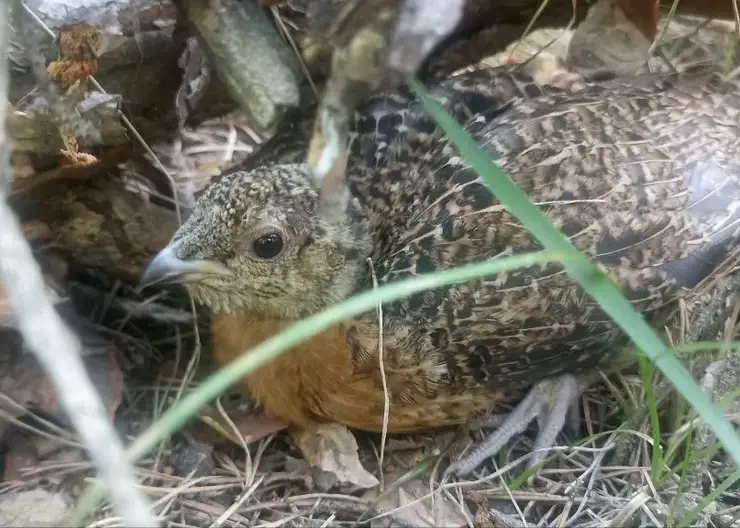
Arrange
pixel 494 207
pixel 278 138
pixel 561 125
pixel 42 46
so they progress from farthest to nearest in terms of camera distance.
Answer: pixel 278 138, pixel 561 125, pixel 494 207, pixel 42 46

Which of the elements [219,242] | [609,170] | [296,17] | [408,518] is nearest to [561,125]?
[609,170]

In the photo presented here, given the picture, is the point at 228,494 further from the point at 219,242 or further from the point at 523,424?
the point at 523,424

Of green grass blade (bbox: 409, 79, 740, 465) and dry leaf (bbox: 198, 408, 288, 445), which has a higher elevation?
green grass blade (bbox: 409, 79, 740, 465)

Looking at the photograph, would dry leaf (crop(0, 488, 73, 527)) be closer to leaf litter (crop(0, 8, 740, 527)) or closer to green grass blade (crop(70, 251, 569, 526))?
leaf litter (crop(0, 8, 740, 527))

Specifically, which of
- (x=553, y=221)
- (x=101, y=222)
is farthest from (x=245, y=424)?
(x=553, y=221)

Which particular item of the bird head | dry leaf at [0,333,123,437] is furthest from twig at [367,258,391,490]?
dry leaf at [0,333,123,437]

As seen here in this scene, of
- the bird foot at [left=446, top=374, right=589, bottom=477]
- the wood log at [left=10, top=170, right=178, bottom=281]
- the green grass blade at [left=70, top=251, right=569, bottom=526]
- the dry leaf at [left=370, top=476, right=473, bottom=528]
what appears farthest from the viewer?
the wood log at [left=10, top=170, right=178, bottom=281]
